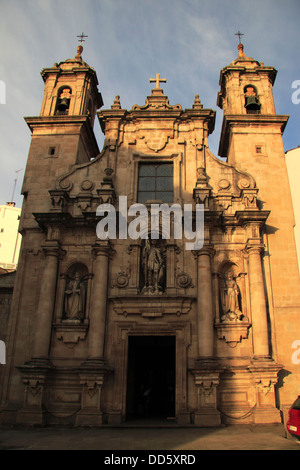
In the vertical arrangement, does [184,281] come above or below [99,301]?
above

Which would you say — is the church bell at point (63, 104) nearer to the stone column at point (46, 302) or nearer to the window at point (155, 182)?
the window at point (155, 182)

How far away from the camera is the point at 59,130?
20.5m

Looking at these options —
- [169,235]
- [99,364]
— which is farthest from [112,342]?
[169,235]

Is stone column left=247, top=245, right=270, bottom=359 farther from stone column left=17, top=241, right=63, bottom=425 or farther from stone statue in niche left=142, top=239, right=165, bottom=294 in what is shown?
stone column left=17, top=241, right=63, bottom=425

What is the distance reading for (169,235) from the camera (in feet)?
56.0

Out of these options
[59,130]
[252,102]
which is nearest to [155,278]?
[59,130]

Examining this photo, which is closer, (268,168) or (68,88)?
(268,168)

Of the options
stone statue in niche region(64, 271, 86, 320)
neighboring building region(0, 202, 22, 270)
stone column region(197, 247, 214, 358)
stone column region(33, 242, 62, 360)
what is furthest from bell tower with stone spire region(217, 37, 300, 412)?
neighboring building region(0, 202, 22, 270)

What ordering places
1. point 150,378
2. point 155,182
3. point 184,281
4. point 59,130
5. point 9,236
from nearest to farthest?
point 184,281 < point 150,378 < point 155,182 < point 59,130 < point 9,236

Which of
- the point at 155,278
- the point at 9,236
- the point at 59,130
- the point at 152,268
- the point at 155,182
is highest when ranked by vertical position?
the point at 9,236

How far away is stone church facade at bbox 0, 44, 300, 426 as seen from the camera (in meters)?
14.8

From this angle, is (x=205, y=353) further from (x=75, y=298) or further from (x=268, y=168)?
(x=268, y=168)

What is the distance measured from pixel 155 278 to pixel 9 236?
42.4 m

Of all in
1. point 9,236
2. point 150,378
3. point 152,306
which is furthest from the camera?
point 9,236
